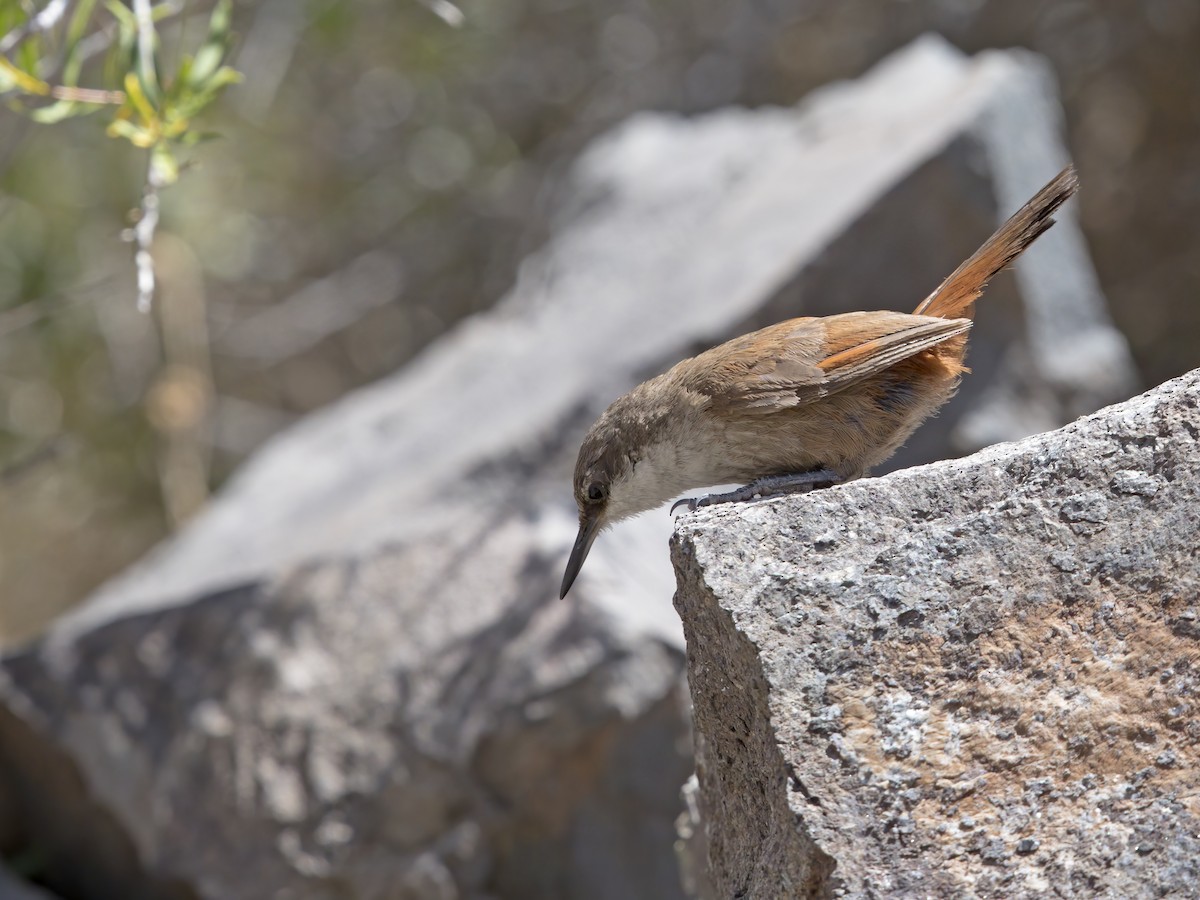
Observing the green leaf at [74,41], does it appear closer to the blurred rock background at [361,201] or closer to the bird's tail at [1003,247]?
the bird's tail at [1003,247]

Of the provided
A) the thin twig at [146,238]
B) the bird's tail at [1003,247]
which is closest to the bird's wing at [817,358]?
the bird's tail at [1003,247]

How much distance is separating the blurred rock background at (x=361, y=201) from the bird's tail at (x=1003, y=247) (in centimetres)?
414

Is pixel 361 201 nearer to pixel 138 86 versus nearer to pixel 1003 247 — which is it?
pixel 138 86

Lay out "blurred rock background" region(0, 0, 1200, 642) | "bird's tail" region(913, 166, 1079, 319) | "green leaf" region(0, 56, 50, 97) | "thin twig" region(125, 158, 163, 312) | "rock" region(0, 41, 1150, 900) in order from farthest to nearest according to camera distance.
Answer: "blurred rock background" region(0, 0, 1200, 642)
"rock" region(0, 41, 1150, 900)
"green leaf" region(0, 56, 50, 97)
"thin twig" region(125, 158, 163, 312)
"bird's tail" region(913, 166, 1079, 319)

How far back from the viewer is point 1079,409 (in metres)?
4.48

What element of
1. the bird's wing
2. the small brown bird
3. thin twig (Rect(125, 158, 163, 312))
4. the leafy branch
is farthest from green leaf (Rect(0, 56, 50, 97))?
the bird's wing

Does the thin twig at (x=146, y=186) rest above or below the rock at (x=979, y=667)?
above

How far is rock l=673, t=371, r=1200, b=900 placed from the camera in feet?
5.81

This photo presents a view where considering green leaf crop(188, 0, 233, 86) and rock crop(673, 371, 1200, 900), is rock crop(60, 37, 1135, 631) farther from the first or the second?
rock crop(673, 371, 1200, 900)

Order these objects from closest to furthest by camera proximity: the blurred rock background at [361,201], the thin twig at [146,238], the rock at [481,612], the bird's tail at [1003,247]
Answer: the bird's tail at [1003,247] → the thin twig at [146,238] → the rock at [481,612] → the blurred rock background at [361,201]

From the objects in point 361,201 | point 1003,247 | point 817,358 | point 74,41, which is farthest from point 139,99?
point 361,201

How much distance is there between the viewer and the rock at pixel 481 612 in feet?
12.0

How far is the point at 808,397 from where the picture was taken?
2766mm

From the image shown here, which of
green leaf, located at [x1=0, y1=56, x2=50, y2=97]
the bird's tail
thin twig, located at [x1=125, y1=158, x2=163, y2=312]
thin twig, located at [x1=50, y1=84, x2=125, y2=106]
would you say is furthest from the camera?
thin twig, located at [x1=50, y1=84, x2=125, y2=106]
